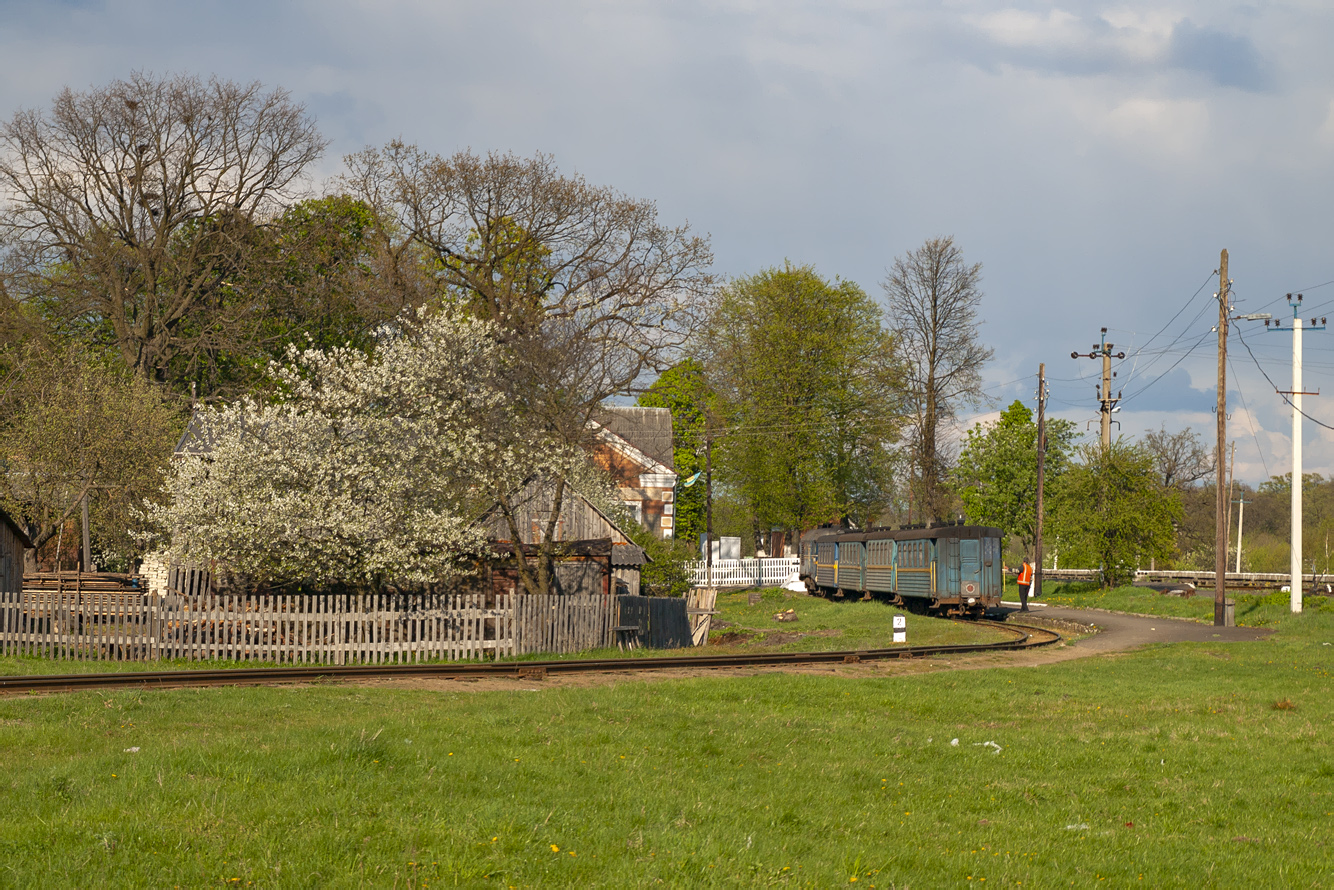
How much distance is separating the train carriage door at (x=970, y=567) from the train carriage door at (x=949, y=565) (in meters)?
0.13

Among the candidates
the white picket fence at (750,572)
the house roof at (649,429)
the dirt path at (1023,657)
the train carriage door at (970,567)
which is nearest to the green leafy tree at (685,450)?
the house roof at (649,429)

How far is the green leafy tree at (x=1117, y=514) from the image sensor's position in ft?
139

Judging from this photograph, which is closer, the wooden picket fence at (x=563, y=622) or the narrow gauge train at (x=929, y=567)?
the wooden picket fence at (x=563, y=622)

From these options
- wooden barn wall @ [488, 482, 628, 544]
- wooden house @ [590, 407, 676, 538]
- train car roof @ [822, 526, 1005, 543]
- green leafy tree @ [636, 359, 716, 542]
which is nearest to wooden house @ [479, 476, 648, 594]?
wooden barn wall @ [488, 482, 628, 544]

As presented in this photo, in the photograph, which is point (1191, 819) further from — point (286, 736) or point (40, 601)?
point (40, 601)

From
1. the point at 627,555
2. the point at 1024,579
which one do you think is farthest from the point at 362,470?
the point at 1024,579

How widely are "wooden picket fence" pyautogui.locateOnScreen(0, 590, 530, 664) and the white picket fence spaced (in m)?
31.2

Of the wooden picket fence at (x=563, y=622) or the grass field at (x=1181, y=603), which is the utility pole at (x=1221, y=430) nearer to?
the grass field at (x=1181, y=603)

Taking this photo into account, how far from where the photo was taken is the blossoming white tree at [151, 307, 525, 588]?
2194 centimetres

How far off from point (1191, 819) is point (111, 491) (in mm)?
32716

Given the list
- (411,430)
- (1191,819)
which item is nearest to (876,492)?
(411,430)

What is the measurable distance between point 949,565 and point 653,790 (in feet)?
88.4

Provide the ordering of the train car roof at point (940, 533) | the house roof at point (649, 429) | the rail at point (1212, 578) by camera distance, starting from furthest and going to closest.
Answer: the house roof at point (649, 429) < the rail at point (1212, 578) < the train car roof at point (940, 533)

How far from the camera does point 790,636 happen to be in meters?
29.6
